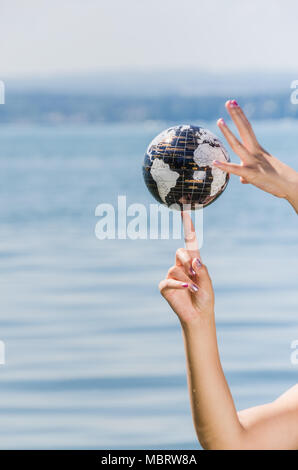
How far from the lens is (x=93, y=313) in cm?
902

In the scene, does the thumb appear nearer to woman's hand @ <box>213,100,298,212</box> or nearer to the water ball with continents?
woman's hand @ <box>213,100,298,212</box>

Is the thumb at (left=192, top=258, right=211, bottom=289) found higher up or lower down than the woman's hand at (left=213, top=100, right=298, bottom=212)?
lower down

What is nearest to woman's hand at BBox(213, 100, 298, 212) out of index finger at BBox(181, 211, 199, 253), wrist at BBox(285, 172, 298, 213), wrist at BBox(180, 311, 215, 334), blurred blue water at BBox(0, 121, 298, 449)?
wrist at BBox(285, 172, 298, 213)

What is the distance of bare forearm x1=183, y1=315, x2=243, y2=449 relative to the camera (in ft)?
8.74

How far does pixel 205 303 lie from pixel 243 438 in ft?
1.23

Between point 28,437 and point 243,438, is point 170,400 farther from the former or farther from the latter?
point 243,438

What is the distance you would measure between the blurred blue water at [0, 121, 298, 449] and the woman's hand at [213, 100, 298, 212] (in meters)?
3.44

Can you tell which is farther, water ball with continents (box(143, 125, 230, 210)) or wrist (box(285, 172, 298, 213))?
water ball with continents (box(143, 125, 230, 210))

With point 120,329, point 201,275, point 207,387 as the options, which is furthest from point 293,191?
point 120,329

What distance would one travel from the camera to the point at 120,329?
842 centimetres

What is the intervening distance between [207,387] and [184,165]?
74 cm

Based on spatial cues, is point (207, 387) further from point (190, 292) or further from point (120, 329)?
point (120, 329)

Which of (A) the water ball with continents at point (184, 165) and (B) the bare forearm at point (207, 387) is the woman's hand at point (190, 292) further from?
(A) the water ball with continents at point (184, 165)

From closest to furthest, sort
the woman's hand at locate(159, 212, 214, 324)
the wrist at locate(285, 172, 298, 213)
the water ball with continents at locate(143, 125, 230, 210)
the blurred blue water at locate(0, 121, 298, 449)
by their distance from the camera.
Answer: the wrist at locate(285, 172, 298, 213)
the woman's hand at locate(159, 212, 214, 324)
the water ball with continents at locate(143, 125, 230, 210)
the blurred blue water at locate(0, 121, 298, 449)
